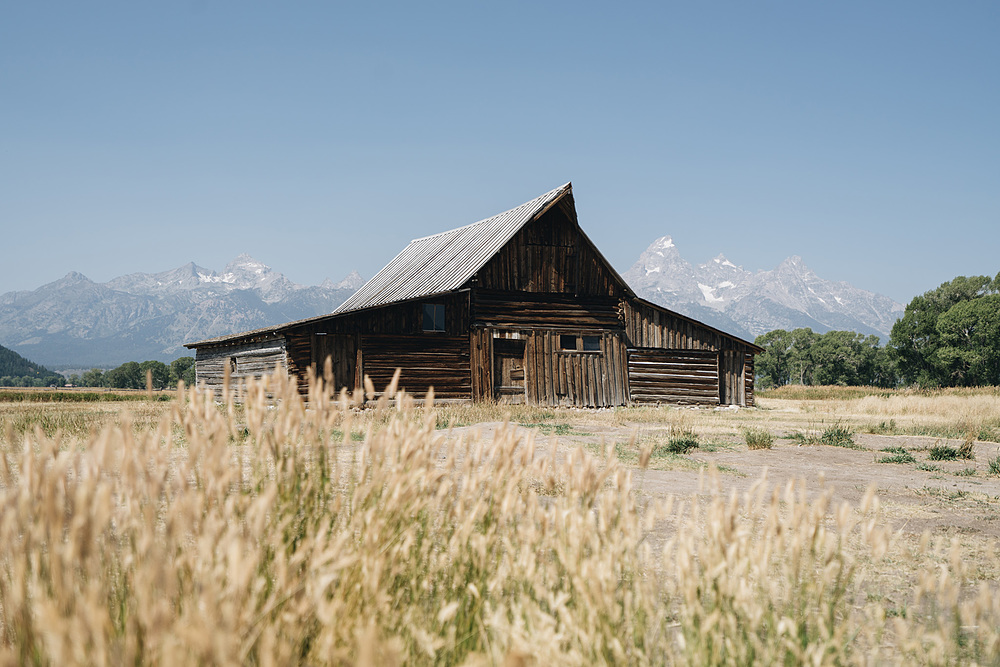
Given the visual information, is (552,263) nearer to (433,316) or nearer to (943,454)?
(433,316)

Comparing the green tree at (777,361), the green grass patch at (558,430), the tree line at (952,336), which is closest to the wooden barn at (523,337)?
the green grass patch at (558,430)

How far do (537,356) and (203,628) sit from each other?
23.8 m

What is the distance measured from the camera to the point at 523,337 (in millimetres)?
24953

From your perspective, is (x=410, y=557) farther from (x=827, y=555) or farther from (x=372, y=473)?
(x=827, y=555)

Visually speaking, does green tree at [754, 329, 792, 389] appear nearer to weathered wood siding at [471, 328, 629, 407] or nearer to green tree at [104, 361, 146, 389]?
weathered wood siding at [471, 328, 629, 407]

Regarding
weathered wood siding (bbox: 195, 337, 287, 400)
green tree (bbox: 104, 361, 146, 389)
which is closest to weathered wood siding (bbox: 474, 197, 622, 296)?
weathered wood siding (bbox: 195, 337, 287, 400)

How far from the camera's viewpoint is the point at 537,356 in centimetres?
2505

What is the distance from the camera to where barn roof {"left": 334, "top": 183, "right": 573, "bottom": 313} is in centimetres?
2509

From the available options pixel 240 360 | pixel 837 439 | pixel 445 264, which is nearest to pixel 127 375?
pixel 240 360

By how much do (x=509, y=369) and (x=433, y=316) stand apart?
3.37 metres

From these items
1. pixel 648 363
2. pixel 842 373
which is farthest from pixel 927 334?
pixel 648 363

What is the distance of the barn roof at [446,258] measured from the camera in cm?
2509

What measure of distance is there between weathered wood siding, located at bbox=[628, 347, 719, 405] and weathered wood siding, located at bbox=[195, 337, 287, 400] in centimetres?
1322

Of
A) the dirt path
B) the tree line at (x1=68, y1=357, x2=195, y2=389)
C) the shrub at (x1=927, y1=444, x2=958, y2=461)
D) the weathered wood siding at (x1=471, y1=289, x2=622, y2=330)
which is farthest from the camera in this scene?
the tree line at (x1=68, y1=357, x2=195, y2=389)
